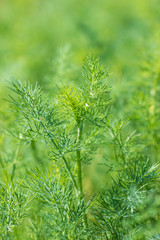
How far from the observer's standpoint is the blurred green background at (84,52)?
662 millimetres

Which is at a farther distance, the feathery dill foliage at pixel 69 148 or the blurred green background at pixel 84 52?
the blurred green background at pixel 84 52

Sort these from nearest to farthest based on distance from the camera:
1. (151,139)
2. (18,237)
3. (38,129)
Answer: (38,129), (18,237), (151,139)

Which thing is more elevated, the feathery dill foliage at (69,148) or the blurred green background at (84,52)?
the blurred green background at (84,52)

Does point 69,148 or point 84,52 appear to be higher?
point 84,52

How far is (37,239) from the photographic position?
1.61 ft

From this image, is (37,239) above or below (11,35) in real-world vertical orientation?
below

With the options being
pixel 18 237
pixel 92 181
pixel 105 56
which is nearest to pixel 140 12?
pixel 105 56

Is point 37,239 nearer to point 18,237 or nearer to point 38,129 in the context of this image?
point 18,237

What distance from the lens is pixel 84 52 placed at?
1266 millimetres

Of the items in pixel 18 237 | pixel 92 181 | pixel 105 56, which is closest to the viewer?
A: pixel 18 237

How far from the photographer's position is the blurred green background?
0.66 meters

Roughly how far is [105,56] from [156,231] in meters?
0.95

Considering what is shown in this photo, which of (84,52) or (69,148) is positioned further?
(84,52)

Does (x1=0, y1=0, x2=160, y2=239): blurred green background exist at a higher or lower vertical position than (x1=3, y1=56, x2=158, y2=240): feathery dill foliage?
higher
